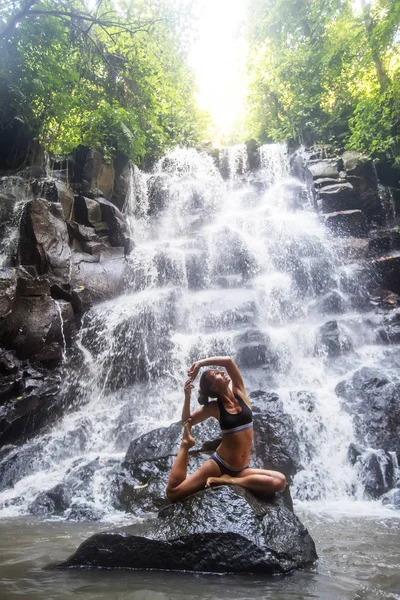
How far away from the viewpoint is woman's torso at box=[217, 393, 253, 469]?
3.78 meters

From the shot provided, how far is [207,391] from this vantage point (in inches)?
153

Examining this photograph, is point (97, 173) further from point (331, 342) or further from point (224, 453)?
point (224, 453)

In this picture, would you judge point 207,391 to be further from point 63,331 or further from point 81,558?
point 63,331

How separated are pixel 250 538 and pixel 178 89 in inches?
904

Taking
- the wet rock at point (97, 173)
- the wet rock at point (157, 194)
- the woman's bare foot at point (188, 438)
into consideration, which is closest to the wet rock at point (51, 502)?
the woman's bare foot at point (188, 438)

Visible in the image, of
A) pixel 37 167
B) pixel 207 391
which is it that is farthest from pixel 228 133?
pixel 207 391

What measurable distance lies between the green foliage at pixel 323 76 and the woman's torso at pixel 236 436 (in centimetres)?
1447

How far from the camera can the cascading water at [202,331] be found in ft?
22.5

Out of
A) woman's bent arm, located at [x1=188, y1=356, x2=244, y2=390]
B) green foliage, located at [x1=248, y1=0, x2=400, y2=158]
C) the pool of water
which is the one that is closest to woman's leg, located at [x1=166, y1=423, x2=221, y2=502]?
woman's bent arm, located at [x1=188, y1=356, x2=244, y2=390]

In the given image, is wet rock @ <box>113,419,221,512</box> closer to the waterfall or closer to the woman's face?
the woman's face

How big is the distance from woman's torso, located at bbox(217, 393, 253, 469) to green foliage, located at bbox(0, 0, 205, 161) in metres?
5.72

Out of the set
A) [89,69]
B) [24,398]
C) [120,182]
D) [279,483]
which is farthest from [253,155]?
[279,483]

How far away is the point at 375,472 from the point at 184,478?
388 cm

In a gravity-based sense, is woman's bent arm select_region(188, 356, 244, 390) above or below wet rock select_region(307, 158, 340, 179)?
below
